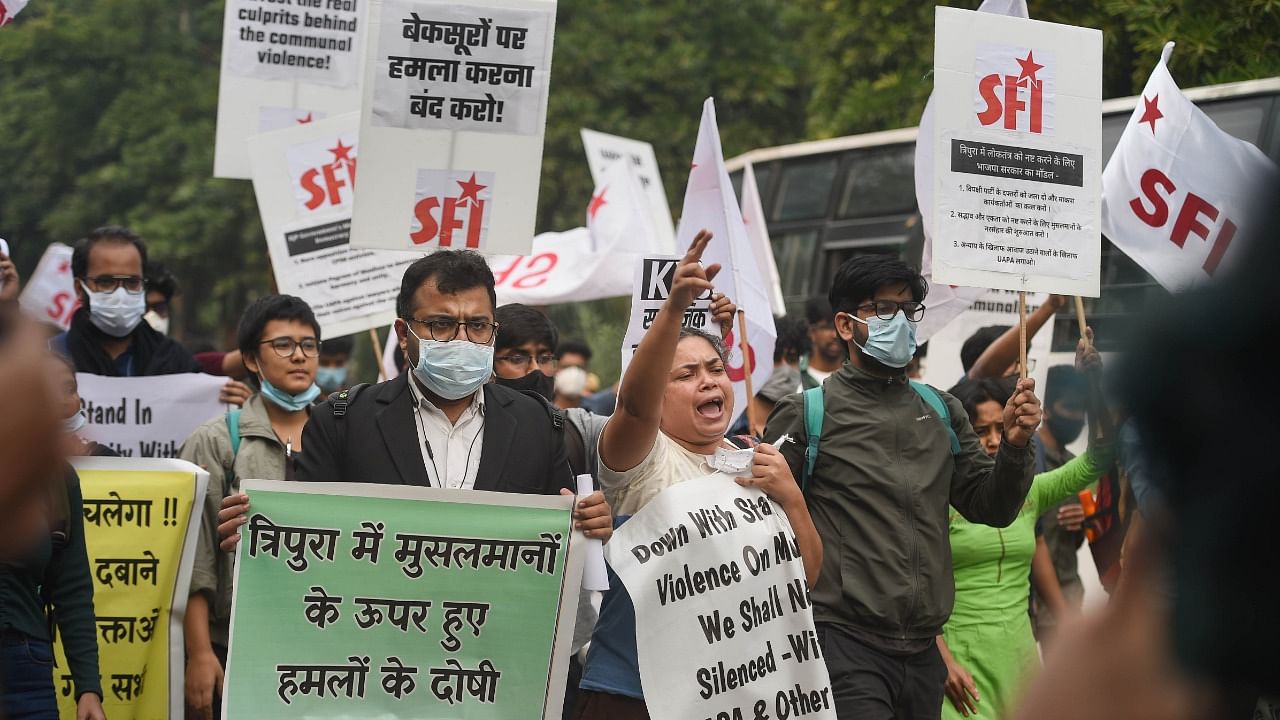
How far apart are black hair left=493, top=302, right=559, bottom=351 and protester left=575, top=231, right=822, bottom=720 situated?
1394mm

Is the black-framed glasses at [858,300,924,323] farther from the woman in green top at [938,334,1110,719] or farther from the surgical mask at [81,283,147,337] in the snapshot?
the surgical mask at [81,283,147,337]

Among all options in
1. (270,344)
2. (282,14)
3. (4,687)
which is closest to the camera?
(4,687)

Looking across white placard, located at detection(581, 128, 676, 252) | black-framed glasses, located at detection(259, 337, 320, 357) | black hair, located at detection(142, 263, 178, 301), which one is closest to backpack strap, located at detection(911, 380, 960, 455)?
black-framed glasses, located at detection(259, 337, 320, 357)

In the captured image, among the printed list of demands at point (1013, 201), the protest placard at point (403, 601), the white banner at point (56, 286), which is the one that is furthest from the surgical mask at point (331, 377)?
the protest placard at point (403, 601)

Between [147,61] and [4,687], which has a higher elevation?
[147,61]

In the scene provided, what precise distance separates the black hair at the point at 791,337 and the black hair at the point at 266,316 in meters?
3.31

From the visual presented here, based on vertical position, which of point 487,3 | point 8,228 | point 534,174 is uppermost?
point 487,3

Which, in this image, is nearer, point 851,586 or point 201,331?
point 851,586

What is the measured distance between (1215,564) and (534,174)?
4.68 m

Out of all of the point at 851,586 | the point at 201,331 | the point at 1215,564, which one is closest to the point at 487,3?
the point at 851,586

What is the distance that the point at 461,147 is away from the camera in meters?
5.90

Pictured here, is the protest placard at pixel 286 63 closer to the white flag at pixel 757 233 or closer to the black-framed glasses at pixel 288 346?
the white flag at pixel 757 233

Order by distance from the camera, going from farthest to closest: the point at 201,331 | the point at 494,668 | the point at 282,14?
the point at 201,331 < the point at 282,14 < the point at 494,668

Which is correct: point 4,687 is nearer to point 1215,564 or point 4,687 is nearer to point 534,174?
point 534,174
